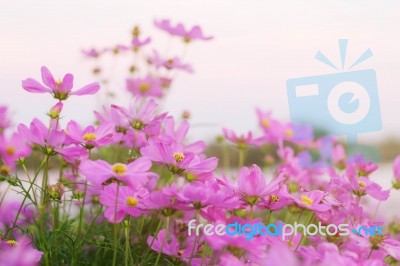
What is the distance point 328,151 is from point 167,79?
498 millimetres

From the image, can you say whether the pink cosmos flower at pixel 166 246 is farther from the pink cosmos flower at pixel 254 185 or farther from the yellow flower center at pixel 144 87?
the yellow flower center at pixel 144 87

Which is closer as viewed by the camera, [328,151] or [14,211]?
[14,211]

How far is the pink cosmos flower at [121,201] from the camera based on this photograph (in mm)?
823

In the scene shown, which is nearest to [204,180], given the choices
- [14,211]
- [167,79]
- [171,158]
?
[171,158]

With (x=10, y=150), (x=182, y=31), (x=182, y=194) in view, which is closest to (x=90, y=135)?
(x=182, y=194)

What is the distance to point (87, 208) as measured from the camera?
1.60 metres

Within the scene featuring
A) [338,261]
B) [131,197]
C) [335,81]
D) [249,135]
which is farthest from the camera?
[249,135]

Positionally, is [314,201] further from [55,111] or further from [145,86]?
[145,86]

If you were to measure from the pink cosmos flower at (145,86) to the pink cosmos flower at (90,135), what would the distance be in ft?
2.87

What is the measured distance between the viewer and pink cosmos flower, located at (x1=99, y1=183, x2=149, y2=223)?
2.70ft

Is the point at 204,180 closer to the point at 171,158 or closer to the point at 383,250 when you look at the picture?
the point at 171,158

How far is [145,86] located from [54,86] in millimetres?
864

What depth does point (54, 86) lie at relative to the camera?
0.96 m

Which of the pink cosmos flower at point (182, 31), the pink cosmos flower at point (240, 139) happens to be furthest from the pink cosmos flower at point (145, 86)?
the pink cosmos flower at point (240, 139)
